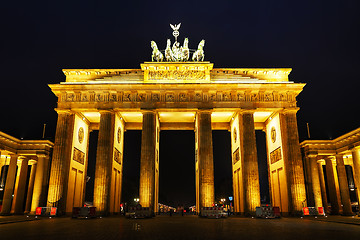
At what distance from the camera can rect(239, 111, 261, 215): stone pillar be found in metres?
27.7

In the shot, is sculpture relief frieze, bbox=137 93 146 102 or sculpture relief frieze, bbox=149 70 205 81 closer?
sculpture relief frieze, bbox=137 93 146 102

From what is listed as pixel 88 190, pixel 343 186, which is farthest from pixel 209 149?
pixel 88 190

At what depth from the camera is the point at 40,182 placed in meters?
33.8

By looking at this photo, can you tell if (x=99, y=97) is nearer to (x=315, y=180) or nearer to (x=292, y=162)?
(x=292, y=162)

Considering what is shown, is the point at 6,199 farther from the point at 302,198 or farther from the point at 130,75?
the point at 302,198

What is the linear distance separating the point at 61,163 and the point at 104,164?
14.2 feet

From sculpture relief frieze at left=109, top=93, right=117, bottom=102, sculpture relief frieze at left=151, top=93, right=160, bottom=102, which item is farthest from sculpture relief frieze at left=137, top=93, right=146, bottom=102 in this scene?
sculpture relief frieze at left=109, top=93, right=117, bottom=102

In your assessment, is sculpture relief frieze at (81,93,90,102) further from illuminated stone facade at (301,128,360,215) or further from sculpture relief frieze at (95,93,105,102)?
illuminated stone facade at (301,128,360,215)

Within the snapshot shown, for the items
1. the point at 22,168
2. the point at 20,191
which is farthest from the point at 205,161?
→ the point at 22,168

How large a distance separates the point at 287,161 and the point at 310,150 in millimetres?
8038

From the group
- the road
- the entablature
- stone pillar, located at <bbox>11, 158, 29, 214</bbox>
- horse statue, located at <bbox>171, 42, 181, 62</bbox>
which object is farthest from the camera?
stone pillar, located at <bbox>11, 158, 29, 214</bbox>

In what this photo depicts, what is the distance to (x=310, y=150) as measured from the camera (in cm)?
3516

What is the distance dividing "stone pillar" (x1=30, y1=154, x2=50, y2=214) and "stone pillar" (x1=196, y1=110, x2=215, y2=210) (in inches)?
687

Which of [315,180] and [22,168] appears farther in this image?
[22,168]
